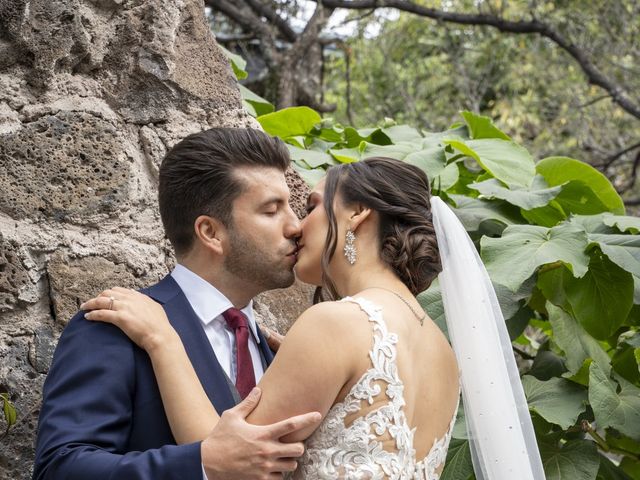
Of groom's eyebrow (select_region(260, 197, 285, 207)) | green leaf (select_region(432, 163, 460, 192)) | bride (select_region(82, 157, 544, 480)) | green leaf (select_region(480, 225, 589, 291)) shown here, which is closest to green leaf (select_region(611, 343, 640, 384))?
green leaf (select_region(480, 225, 589, 291))

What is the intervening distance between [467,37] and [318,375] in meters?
9.79

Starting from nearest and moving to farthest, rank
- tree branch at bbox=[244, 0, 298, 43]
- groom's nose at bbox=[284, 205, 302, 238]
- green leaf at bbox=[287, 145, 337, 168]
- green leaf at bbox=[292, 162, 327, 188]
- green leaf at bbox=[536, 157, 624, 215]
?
1. groom's nose at bbox=[284, 205, 302, 238]
2. green leaf at bbox=[292, 162, 327, 188]
3. green leaf at bbox=[287, 145, 337, 168]
4. green leaf at bbox=[536, 157, 624, 215]
5. tree branch at bbox=[244, 0, 298, 43]

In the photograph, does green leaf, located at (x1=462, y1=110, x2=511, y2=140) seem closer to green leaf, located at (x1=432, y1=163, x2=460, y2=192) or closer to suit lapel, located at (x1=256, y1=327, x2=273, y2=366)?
green leaf, located at (x1=432, y1=163, x2=460, y2=192)

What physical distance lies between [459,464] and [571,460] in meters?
0.38

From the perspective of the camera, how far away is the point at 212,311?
8.36ft

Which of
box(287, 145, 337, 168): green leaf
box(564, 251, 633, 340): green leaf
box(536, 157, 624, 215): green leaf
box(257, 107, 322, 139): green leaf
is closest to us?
box(564, 251, 633, 340): green leaf

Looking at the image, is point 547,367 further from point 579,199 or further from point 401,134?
point 401,134

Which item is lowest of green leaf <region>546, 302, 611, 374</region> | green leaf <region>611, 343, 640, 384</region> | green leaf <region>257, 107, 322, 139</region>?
green leaf <region>611, 343, 640, 384</region>

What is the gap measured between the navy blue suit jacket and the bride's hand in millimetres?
27

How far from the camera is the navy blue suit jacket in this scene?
211cm

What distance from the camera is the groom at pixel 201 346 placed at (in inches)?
83.5

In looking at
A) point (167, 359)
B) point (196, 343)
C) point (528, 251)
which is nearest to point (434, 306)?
point (528, 251)

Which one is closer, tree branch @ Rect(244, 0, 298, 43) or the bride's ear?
the bride's ear

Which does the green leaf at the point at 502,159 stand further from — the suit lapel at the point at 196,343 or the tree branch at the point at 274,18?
the tree branch at the point at 274,18
